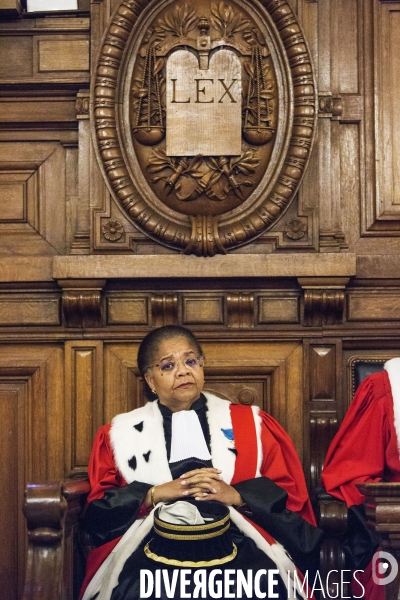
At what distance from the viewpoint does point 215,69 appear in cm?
431

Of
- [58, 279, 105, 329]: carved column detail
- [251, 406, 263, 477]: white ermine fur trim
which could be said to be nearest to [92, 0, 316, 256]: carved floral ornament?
[58, 279, 105, 329]: carved column detail

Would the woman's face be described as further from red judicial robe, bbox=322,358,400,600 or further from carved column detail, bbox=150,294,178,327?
red judicial robe, bbox=322,358,400,600

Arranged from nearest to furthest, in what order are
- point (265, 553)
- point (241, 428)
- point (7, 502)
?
point (265, 553), point (241, 428), point (7, 502)

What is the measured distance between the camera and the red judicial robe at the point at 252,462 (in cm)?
368

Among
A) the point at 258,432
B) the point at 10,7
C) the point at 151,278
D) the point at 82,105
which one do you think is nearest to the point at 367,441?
the point at 258,432

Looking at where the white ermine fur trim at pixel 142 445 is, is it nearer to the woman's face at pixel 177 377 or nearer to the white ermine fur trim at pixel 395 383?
the woman's face at pixel 177 377

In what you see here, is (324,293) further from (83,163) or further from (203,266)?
(83,163)

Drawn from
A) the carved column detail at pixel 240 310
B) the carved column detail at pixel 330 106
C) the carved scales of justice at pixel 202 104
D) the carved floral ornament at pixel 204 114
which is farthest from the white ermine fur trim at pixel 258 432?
the carved column detail at pixel 330 106

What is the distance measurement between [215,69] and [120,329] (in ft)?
4.23

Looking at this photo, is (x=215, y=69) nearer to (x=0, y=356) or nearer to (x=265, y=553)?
(x=0, y=356)

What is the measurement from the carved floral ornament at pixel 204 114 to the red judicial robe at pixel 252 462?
2.87 feet

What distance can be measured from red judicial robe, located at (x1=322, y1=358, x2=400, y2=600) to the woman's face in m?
0.64

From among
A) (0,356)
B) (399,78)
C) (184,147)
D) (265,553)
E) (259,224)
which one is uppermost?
(399,78)

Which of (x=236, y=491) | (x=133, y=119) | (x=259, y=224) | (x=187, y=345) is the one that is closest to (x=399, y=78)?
(x=259, y=224)
